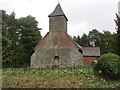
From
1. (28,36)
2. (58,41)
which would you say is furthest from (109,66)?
(28,36)

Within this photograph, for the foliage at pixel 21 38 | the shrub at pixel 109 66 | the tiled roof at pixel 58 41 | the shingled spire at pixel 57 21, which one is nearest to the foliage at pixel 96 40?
the foliage at pixel 21 38

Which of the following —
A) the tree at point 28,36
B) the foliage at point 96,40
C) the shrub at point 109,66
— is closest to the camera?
the shrub at point 109,66

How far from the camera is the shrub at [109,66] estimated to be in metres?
12.4

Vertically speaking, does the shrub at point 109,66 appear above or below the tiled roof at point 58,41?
below

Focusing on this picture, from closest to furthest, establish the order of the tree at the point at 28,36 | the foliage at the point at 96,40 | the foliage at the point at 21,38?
the foliage at the point at 21,38 < the tree at the point at 28,36 < the foliage at the point at 96,40

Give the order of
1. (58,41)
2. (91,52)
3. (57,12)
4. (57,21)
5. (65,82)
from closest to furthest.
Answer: (65,82), (58,41), (57,21), (57,12), (91,52)

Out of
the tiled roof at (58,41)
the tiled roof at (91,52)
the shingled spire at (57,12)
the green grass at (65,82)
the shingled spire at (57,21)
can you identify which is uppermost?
the shingled spire at (57,12)

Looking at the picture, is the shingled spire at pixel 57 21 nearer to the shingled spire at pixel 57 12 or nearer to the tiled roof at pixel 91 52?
the shingled spire at pixel 57 12

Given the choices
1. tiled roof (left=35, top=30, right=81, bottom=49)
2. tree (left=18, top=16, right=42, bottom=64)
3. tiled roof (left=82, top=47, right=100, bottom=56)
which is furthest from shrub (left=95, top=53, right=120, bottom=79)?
tree (left=18, top=16, right=42, bottom=64)

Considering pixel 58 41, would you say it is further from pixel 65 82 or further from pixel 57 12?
pixel 65 82

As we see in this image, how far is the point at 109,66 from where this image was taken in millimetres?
12531

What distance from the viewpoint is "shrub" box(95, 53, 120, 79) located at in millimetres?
12380

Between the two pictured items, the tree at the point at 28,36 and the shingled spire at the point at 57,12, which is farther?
the tree at the point at 28,36

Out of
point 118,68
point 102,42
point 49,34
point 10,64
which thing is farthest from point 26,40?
point 118,68
